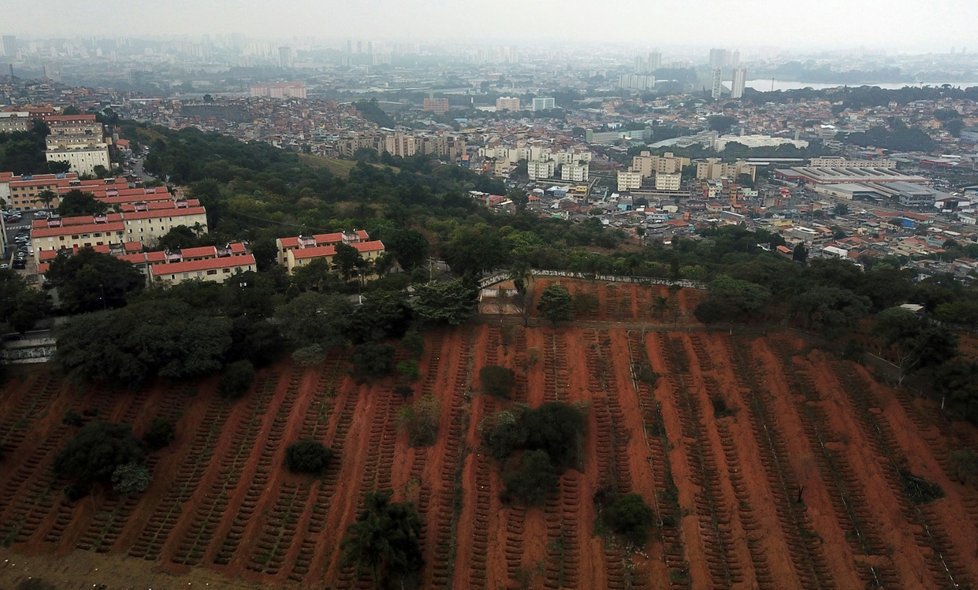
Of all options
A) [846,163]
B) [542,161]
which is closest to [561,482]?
[542,161]

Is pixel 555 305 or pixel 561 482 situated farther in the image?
pixel 555 305

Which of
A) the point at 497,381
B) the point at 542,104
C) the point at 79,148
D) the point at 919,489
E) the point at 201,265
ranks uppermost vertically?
the point at 542,104

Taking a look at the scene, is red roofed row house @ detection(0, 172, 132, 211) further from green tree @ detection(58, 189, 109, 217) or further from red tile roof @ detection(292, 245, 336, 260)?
red tile roof @ detection(292, 245, 336, 260)

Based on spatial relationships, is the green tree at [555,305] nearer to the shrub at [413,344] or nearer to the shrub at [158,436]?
the shrub at [413,344]

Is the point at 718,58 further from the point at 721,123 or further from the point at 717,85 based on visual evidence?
the point at 721,123

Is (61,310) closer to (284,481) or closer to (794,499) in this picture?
(284,481)
